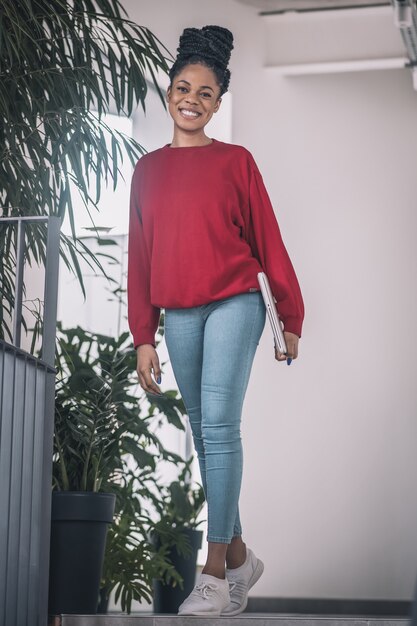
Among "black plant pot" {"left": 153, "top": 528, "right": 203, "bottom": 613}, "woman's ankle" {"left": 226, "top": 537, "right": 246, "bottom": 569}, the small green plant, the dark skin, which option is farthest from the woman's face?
"black plant pot" {"left": 153, "top": 528, "right": 203, "bottom": 613}

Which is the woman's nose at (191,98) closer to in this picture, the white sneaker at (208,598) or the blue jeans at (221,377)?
the blue jeans at (221,377)

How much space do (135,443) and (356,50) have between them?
115 inches

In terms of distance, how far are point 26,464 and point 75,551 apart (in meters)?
0.58

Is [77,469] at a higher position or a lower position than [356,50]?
lower

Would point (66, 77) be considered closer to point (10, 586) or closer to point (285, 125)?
point (10, 586)

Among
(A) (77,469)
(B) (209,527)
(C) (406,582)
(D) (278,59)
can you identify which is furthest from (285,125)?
(B) (209,527)

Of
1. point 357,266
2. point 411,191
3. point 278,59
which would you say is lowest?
point 357,266

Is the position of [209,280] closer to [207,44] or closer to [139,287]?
[139,287]

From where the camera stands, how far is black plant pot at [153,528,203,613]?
4.75 metres

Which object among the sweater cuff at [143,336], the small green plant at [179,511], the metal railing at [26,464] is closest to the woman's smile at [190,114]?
the metal railing at [26,464]

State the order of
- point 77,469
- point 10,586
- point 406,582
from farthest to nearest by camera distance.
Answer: point 406,582, point 77,469, point 10,586

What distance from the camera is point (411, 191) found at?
220 inches

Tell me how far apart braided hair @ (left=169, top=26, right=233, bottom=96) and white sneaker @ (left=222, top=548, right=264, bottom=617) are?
47.0 inches

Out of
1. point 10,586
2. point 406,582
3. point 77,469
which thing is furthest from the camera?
point 406,582
